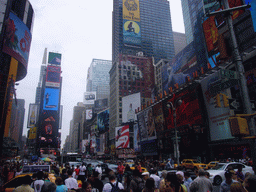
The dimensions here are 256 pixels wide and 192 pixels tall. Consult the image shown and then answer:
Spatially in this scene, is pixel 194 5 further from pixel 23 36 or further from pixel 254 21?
pixel 23 36

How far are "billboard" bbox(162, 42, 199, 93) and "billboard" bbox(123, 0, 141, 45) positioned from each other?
103 ft

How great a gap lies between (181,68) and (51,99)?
85.5 meters

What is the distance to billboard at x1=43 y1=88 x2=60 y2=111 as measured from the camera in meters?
130

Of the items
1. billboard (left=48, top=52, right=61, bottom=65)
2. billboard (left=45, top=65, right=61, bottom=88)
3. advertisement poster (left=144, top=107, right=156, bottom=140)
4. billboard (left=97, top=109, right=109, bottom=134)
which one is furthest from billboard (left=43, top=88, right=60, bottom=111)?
advertisement poster (left=144, top=107, right=156, bottom=140)

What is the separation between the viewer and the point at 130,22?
11669cm

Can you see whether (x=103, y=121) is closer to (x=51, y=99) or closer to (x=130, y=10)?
(x=51, y=99)

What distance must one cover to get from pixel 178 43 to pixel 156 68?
82.5 m

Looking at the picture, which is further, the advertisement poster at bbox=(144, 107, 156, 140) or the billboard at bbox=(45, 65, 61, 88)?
the billboard at bbox=(45, 65, 61, 88)

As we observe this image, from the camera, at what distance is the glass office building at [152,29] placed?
15400cm

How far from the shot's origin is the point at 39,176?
8.11 metres

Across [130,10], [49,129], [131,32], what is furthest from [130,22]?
[49,129]

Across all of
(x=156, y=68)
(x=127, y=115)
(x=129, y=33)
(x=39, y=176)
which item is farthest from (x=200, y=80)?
(x=129, y=33)

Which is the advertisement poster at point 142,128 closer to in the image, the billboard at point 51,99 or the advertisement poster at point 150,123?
the advertisement poster at point 150,123

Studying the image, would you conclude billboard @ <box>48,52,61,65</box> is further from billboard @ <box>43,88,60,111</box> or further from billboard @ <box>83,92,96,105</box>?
billboard @ <box>83,92,96,105</box>
